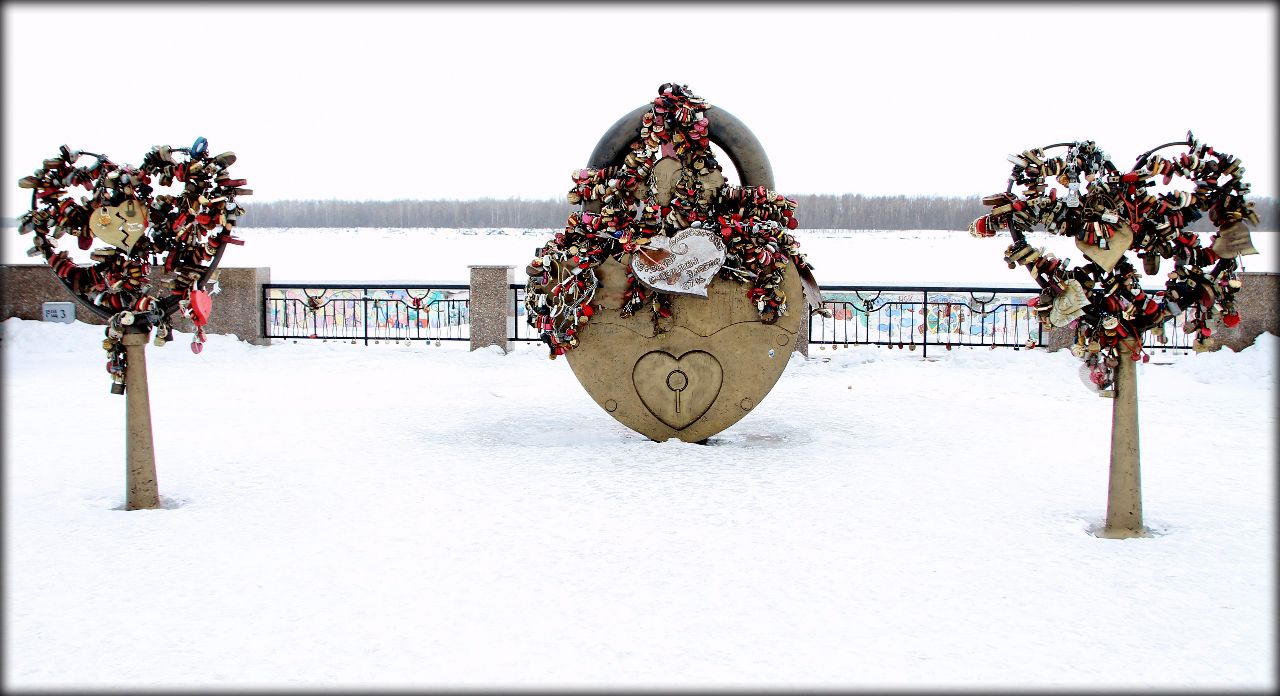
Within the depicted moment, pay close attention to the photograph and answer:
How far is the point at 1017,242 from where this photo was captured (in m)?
6.23

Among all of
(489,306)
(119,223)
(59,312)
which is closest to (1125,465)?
(119,223)

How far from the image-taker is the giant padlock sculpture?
8.30 meters

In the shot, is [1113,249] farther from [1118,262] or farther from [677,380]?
[677,380]

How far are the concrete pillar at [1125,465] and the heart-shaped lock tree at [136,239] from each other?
18.7ft

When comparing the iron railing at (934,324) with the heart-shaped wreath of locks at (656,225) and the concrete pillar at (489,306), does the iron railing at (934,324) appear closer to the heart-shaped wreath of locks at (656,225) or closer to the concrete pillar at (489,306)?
the concrete pillar at (489,306)

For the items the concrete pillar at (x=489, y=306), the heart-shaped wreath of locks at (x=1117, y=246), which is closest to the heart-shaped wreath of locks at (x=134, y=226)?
the heart-shaped wreath of locks at (x=1117, y=246)

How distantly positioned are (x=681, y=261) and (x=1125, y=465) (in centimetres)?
361

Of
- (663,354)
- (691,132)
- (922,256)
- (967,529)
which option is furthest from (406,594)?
(922,256)

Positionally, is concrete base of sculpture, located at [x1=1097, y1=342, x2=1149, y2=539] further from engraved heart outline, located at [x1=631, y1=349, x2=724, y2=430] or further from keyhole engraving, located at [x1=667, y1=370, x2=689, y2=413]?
keyhole engraving, located at [x1=667, y1=370, x2=689, y2=413]

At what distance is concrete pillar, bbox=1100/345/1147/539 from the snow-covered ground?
16 cm

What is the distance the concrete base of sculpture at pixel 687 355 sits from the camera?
8.45 meters

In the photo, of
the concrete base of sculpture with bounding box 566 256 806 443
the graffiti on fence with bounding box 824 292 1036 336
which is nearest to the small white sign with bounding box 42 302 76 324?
the concrete base of sculpture with bounding box 566 256 806 443

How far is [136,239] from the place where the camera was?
6.51 metres

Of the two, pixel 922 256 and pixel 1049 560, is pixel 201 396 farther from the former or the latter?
pixel 922 256
